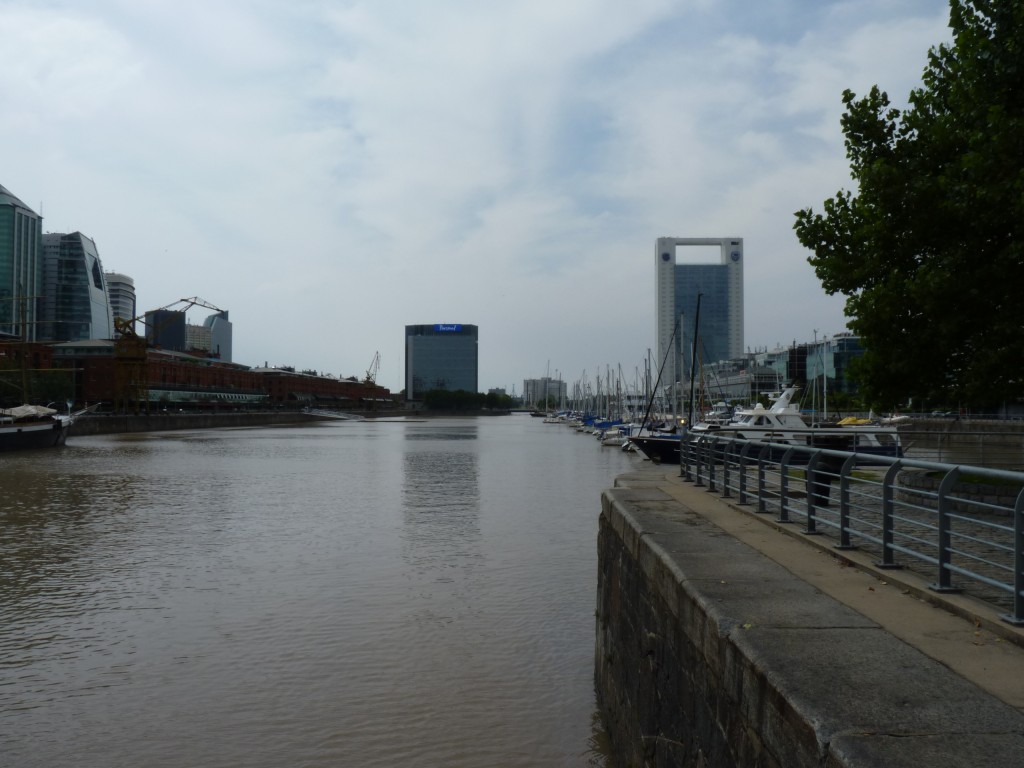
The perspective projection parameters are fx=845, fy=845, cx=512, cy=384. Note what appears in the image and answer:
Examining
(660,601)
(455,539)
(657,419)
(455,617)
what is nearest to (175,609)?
(455,617)

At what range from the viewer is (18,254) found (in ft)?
586

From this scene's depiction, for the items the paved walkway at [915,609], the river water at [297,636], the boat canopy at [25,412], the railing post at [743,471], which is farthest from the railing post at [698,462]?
the boat canopy at [25,412]

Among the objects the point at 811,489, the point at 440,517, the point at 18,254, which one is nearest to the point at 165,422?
the point at 440,517

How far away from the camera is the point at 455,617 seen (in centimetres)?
1431

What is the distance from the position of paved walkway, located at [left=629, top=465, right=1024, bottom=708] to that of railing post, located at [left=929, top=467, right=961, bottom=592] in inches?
5.0

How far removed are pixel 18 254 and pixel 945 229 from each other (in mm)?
198997

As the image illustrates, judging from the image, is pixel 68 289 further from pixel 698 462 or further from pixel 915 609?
pixel 915 609

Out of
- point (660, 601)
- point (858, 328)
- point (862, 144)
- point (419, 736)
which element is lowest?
point (419, 736)

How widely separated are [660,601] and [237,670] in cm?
664

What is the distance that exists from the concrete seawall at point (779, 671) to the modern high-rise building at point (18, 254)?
185 metres

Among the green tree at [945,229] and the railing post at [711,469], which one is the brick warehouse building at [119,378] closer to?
the railing post at [711,469]

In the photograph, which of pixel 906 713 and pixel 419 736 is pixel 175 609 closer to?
pixel 419 736

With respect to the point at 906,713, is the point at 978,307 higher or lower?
higher

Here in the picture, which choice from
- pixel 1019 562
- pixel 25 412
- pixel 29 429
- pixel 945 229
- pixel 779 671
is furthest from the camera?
pixel 25 412
